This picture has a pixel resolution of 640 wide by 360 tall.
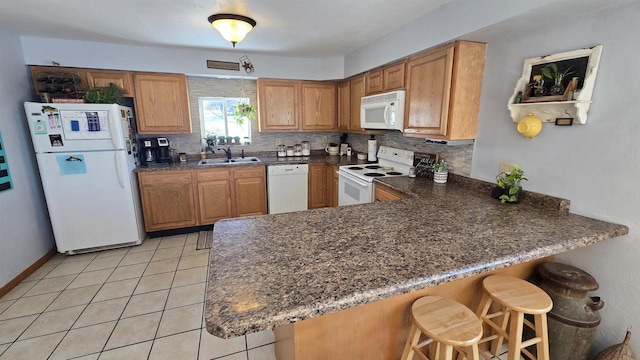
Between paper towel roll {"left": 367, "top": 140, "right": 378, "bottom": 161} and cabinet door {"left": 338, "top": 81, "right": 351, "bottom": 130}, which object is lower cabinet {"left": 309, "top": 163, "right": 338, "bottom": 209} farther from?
cabinet door {"left": 338, "top": 81, "right": 351, "bottom": 130}

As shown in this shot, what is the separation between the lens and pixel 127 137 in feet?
9.62

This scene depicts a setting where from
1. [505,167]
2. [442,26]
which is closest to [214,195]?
[442,26]

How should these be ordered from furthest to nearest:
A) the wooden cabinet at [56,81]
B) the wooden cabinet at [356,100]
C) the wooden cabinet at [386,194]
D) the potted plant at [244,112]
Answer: the potted plant at [244,112] → the wooden cabinet at [356,100] → the wooden cabinet at [56,81] → the wooden cabinet at [386,194]

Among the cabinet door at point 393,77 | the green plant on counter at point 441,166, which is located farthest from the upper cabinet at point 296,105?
the green plant on counter at point 441,166

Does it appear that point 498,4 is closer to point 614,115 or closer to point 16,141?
point 614,115

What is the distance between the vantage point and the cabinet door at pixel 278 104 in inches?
144

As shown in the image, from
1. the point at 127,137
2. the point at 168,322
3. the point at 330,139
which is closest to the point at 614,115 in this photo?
the point at 168,322

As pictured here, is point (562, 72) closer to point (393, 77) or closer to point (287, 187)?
point (393, 77)

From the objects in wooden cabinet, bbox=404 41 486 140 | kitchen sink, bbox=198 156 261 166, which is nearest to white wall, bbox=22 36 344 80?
kitchen sink, bbox=198 156 261 166

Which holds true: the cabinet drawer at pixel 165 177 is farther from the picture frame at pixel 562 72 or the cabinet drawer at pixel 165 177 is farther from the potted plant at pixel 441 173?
the picture frame at pixel 562 72

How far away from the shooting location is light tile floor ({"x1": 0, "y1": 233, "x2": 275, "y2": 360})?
5.61 ft

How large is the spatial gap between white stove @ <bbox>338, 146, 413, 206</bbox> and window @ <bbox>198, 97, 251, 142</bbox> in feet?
5.70

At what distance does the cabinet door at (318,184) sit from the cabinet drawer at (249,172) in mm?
692

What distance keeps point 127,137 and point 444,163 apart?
329cm
